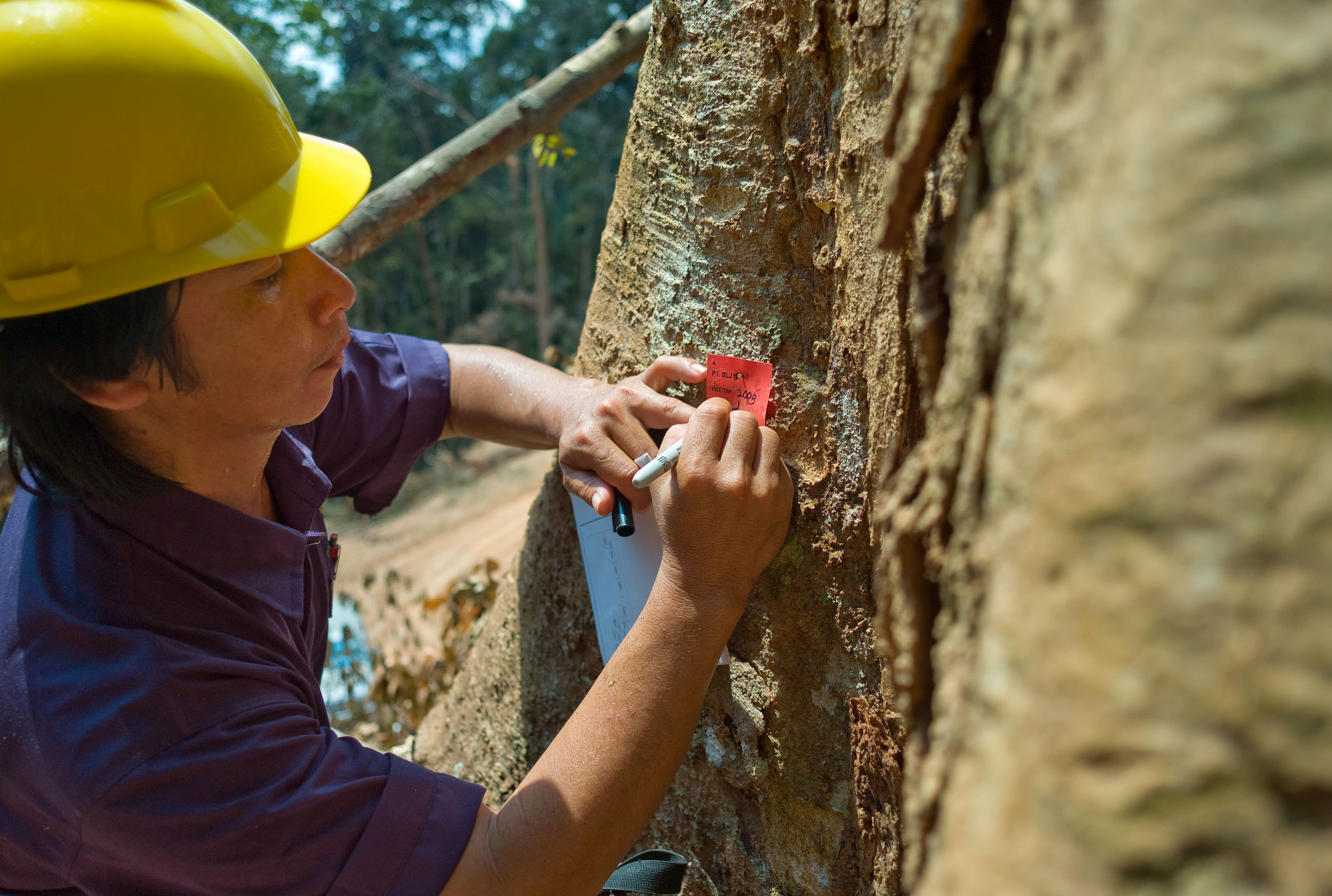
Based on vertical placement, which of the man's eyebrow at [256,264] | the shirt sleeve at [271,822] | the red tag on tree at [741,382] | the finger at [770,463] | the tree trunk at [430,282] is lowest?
the shirt sleeve at [271,822]

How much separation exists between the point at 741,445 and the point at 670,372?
25 centimetres

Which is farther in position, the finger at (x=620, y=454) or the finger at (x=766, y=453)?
the finger at (x=620, y=454)

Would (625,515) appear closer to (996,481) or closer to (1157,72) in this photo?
(996,481)

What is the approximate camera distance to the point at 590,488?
4.91 feet

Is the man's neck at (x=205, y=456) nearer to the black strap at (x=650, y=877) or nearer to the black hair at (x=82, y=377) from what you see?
the black hair at (x=82, y=377)

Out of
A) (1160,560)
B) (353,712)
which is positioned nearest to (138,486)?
(1160,560)

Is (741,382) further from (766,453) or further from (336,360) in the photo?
(336,360)

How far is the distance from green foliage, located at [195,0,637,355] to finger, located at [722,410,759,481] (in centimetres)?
1254

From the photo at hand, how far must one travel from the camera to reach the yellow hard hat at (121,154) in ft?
3.86

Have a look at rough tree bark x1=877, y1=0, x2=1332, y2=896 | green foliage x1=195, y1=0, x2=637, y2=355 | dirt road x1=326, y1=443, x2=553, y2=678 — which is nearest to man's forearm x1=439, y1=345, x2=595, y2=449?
rough tree bark x1=877, y1=0, x2=1332, y2=896

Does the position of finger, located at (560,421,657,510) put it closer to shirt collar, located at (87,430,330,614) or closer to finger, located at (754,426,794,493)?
finger, located at (754,426,794,493)

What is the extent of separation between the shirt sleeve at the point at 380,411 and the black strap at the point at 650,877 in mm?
991

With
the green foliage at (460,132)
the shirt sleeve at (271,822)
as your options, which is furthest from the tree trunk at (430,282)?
the shirt sleeve at (271,822)

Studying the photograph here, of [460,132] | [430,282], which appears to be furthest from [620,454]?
[460,132]
